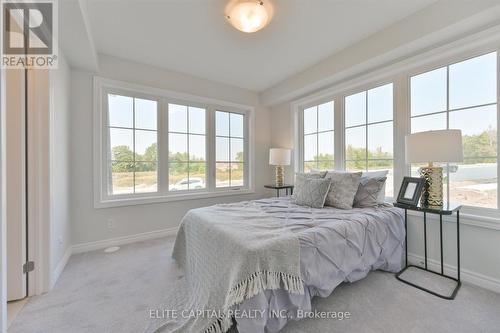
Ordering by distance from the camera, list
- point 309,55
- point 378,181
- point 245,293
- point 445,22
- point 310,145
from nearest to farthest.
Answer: point 245,293, point 445,22, point 378,181, point 309,55, point 310,145

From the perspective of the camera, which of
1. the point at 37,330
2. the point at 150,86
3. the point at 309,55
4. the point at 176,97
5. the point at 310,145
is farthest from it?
the point at 310,145

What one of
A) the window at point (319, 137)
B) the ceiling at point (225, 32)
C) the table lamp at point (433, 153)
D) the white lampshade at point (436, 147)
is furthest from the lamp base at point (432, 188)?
the ceiling at point (225, 32)

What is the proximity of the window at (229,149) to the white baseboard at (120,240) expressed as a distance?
3.70 ft

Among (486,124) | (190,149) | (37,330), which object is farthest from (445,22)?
(37,330)

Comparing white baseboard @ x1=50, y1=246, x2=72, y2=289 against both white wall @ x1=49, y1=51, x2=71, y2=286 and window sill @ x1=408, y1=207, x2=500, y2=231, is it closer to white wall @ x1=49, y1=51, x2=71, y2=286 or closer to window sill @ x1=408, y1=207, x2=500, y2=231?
white wall @ x1=49, y1=51, x2=71, y2=286

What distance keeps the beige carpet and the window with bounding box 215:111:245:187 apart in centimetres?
194

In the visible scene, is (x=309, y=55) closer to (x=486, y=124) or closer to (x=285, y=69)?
(x=285, y=69)

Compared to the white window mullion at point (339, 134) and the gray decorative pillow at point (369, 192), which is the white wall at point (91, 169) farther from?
the gray decorative pillow at point (369, 192)

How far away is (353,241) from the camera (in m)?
1.69

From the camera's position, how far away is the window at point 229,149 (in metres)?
3.75

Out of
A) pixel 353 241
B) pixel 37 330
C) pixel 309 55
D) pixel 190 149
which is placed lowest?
pixel 37 330

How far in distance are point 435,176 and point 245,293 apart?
1.98 metres

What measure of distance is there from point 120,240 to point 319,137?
328 centimetres

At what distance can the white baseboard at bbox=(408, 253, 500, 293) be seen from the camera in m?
1.76
